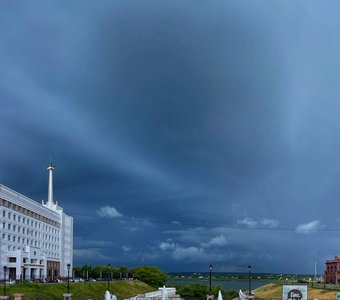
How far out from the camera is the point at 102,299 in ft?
300

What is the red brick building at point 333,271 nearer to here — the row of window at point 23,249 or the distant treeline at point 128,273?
the distant treeline at point 128,273

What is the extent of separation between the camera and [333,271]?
15875 centimetres

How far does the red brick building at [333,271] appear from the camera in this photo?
505ft

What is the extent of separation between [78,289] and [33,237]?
2313 cm

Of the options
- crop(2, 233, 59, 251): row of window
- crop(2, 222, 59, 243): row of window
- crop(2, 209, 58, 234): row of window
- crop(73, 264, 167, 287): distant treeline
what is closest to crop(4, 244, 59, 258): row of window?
crop(2, 233, 59, 251): row of window

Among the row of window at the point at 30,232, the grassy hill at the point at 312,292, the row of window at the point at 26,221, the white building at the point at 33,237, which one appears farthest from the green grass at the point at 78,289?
the grassy hill at the point at 312,292

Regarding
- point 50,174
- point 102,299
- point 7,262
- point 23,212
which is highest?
point 50,174

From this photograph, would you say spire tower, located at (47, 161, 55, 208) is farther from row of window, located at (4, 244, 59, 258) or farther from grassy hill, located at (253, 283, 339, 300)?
grassy hill, located at (253, 283, 339, 300)

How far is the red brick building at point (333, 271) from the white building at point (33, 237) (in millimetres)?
75041

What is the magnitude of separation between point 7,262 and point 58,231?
3702 centimetres

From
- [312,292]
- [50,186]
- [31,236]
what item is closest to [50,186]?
[50,186]

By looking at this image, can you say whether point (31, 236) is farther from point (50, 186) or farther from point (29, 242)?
point (50, 186)

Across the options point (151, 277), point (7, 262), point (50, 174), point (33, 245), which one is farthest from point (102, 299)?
point (151, 277)

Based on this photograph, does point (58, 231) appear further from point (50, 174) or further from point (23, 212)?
point (23, 212)
